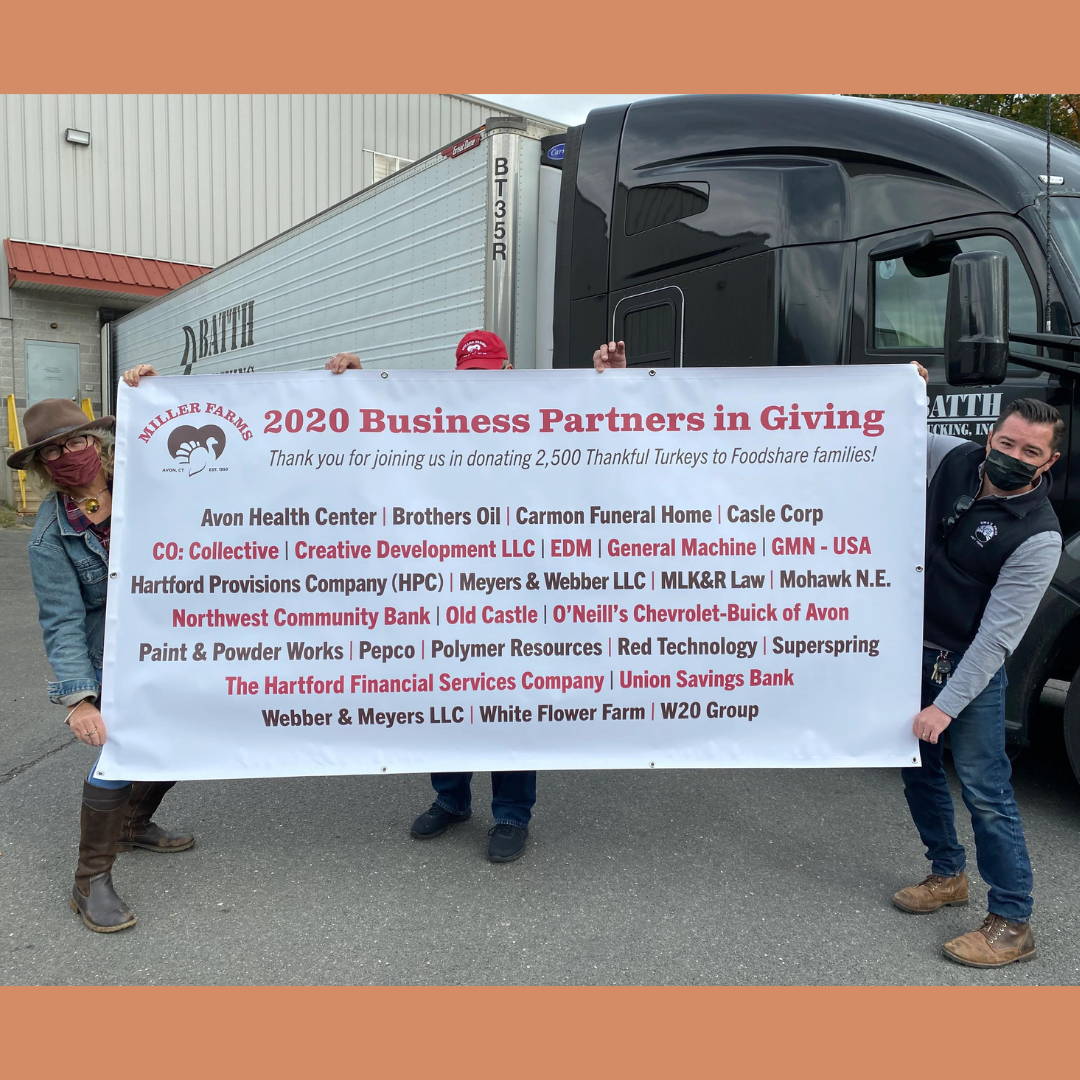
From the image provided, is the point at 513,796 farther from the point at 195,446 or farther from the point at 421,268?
the point at 421,268

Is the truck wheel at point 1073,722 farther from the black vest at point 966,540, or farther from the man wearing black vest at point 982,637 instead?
the black vest at point 966,540

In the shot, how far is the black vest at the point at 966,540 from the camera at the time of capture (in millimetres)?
2744

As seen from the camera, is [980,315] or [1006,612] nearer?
[1006,612]

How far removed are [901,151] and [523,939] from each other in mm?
3358

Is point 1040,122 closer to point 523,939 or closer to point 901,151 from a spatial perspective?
point 901,151

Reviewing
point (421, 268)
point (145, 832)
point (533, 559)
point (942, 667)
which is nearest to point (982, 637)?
point (942, 667)

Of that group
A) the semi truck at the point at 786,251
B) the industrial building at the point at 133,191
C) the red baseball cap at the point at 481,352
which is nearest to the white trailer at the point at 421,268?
the semi truck at the point at 786,251

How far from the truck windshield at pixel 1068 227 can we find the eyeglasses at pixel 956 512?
120cm

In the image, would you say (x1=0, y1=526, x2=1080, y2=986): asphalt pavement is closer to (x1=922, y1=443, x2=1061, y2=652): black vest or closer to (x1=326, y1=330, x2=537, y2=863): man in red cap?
(x1=326, y1=330, x2=537, y2=863): man in red cap

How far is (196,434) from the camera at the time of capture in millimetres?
3164

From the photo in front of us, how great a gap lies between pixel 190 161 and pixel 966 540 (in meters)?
17.6

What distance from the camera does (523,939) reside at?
297 centimetres

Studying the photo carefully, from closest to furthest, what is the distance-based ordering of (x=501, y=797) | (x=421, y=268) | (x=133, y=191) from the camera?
(x=501, y=797), (x=421, y=268), (x=133, y=191)

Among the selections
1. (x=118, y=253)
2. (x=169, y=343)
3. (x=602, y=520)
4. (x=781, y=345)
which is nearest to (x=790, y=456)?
(x=602, y=520)
